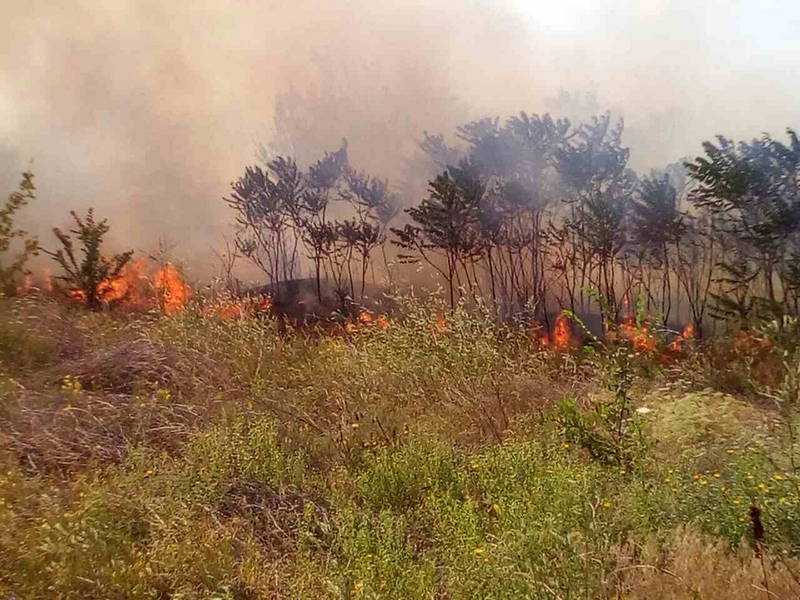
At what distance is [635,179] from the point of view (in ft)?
17.4

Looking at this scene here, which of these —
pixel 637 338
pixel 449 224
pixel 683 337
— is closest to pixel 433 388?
pixel 637 338

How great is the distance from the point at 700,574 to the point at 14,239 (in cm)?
532

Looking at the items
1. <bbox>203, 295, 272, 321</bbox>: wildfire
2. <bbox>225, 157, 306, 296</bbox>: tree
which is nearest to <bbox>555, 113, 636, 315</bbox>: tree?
<bbox>225, 157, 306, 296</bbox>: tree

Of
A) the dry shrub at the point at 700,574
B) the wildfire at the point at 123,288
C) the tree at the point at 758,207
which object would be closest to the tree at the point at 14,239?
the wildfire at the point at 123,288

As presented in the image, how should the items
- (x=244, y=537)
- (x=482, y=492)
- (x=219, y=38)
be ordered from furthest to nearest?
(x=219, y=38) → (x=482, y=492) → (x=244, y=537)

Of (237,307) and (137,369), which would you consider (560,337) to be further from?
(137,369)

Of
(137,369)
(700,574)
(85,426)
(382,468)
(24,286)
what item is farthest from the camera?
(24,286)

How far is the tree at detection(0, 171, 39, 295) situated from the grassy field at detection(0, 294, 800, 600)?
52 centimetres

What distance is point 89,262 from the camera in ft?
17.9

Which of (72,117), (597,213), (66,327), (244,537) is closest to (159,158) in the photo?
(72,117)

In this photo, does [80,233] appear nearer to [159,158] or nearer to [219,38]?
[159,158]

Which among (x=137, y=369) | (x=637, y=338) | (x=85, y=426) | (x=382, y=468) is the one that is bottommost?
(x=382, y=468)

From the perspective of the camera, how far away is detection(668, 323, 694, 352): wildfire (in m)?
5.00

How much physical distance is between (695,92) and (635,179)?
0.76 metres
